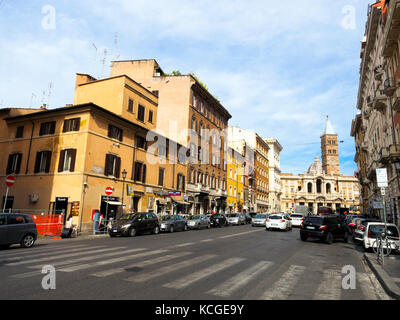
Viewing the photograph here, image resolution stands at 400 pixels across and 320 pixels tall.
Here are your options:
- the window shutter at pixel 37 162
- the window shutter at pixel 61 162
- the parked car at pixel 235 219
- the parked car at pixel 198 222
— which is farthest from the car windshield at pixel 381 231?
the window shutter at pixel 37 162

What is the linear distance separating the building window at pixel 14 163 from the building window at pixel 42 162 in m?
2.73

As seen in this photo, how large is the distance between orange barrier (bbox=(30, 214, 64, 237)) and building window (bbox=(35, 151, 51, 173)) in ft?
23.7

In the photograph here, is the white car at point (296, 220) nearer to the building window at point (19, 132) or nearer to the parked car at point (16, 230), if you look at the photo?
the parked car at point (16, 230)

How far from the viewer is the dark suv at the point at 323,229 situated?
1734cm

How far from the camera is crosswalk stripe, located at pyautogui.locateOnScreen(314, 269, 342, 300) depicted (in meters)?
5.86

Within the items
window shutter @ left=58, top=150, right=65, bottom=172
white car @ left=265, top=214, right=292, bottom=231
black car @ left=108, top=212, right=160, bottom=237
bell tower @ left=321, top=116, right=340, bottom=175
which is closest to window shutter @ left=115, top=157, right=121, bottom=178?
window shutter @ left=58, top=150, right=65, bottom=172

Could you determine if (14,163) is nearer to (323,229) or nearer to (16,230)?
(16,230)

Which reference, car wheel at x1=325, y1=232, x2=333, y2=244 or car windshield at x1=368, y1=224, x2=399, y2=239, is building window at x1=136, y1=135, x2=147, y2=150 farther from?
car windshield at x1=368, y1=224, x2=399, y2=239

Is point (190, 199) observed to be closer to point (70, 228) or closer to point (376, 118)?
point (70, 228)

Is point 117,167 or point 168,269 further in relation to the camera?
point 117,167

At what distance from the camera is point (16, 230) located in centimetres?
1270

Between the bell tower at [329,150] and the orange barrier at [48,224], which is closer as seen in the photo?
Answer: the orange barrier at [48,224]

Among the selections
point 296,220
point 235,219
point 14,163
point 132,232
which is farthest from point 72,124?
point 296,220

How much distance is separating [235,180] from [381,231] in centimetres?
4329
